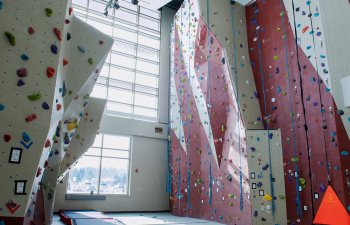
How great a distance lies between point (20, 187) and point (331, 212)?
5.06m

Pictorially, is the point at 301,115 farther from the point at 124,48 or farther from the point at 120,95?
the point at 124,48

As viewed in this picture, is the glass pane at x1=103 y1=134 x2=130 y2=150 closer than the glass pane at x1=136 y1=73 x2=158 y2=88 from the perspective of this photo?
Yes

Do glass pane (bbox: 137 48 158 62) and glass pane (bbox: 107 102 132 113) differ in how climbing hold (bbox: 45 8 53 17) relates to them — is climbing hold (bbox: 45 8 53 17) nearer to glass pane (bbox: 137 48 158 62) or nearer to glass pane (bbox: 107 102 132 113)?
glass pane (bbox: 107 102 132 113)

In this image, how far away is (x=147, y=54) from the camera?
1158 cm

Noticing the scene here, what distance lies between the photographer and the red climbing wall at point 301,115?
5.27 meters

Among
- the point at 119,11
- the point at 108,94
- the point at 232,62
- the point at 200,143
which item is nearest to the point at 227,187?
the point at 200,143

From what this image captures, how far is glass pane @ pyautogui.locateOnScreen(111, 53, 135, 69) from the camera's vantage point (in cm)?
1082

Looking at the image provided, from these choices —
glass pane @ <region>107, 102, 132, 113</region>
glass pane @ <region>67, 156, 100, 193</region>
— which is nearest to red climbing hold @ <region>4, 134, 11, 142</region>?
glass pane @ <region>67, 156, 100, 193</region>

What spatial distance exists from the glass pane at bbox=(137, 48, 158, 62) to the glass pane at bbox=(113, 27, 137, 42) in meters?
0.54

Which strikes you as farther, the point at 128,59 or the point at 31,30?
the point at 128,59

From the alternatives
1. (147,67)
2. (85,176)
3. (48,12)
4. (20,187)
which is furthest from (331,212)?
(147,67)

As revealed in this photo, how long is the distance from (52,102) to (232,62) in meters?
5.14

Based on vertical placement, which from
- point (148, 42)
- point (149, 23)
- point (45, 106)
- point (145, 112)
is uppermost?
point (149, 23)

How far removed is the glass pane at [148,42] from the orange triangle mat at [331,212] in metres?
8.99
